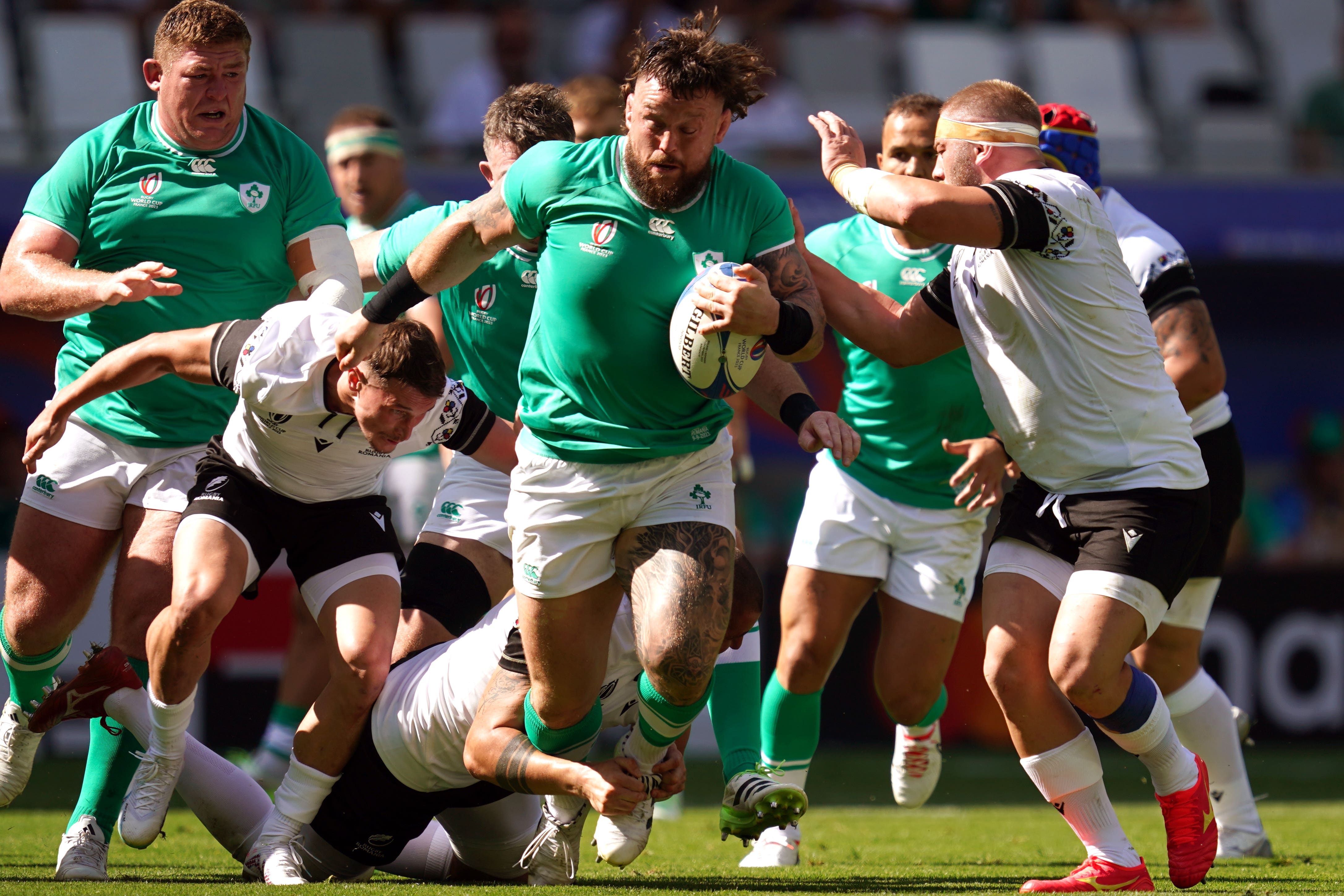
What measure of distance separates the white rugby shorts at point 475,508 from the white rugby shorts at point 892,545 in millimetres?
1229

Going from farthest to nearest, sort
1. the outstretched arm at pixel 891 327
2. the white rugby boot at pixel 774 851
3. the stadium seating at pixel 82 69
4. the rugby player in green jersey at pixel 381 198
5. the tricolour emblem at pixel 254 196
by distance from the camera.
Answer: the stadium seating at pixel 82 69 → the rugby player in green jersey at pixel 381 198 → the white rugby boot at pixel 774 851 → the tricolour emblem at pixel 254 196 → the outstretched arm at pixel 891 327

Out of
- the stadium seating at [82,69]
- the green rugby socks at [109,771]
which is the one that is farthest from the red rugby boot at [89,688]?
the stadium seating at [82,69]

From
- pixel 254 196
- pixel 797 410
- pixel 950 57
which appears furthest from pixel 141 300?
pixel 950 57

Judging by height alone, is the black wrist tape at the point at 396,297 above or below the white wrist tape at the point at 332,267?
above

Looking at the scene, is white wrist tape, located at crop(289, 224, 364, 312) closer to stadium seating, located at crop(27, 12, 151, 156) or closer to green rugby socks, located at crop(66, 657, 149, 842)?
green rugby socks, located at crop(66, 657, 149, 842)

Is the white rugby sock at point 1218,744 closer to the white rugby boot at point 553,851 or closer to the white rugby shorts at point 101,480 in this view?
the white rugby boot at point 553,851

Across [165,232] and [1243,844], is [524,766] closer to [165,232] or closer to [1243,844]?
[165,232]

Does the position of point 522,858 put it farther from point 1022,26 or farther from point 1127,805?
point 1022,26

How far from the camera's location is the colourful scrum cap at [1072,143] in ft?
21.2

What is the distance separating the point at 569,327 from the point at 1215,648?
7.88 metres

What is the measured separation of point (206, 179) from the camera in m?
5.65

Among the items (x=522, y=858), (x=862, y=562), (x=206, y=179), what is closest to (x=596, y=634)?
(x=522, y=858)

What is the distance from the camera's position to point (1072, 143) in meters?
6.47

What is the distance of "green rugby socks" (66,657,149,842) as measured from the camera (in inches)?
210
